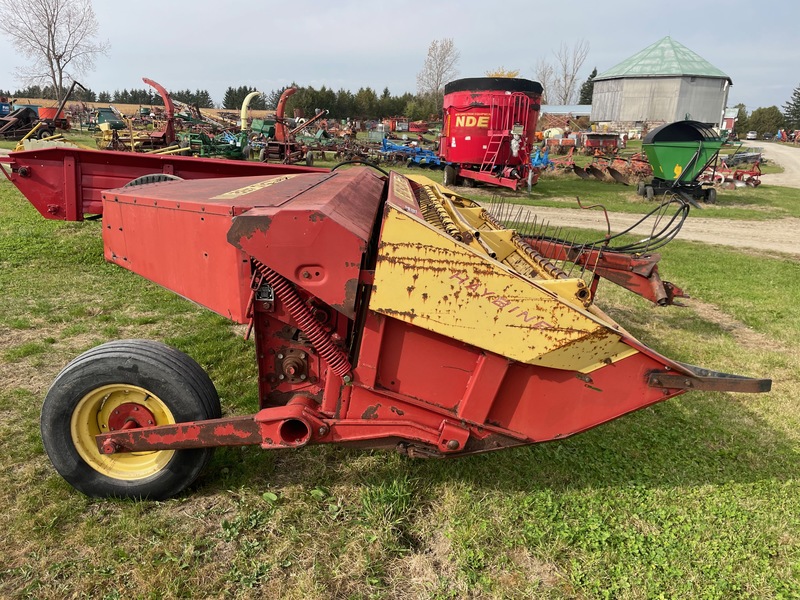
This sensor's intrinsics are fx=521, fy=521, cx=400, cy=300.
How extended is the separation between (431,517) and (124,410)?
1.61 m

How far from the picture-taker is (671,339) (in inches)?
212

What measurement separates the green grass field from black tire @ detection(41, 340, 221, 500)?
0.13 m

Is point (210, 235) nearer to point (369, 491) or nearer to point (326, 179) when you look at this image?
point (326, 179)

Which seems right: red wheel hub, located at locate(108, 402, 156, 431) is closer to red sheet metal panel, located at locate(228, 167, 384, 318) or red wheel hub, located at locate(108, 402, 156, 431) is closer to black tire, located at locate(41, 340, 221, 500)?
black tire, located at locate(41, 340, 221, 500)

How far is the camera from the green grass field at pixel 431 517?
2262 millimetres

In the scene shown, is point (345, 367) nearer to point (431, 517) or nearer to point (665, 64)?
point (431, 517)

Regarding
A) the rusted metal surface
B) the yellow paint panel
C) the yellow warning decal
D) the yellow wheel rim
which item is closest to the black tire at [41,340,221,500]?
the yellow wheel rim

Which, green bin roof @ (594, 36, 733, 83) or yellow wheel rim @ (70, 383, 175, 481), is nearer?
yellow wheel rim @ (70, 383, 175, 481)

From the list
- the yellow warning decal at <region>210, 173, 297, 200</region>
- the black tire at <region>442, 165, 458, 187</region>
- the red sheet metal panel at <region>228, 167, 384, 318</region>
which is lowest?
the red sheet metal panel at <region>228, 167, 384, 318</region>

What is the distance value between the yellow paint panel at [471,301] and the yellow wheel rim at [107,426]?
4.16 ft

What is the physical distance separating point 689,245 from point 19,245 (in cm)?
1107

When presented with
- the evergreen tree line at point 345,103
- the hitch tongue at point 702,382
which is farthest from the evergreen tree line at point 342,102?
the hitch tongue at point 702,382

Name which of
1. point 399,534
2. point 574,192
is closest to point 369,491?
point 399,534

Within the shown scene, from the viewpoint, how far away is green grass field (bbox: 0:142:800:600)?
2.26 meters
